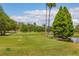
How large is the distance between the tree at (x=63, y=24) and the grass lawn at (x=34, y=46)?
0.14 metres

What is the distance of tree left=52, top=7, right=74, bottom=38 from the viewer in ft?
27.1

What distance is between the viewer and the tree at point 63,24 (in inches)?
325

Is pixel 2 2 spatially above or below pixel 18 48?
above

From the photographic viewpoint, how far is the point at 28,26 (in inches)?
327

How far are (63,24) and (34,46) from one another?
585 millimetres

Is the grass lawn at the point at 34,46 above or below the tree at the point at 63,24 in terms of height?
below

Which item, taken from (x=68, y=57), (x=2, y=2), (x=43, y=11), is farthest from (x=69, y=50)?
(x=2, y=2)

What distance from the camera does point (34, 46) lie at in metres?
8.26

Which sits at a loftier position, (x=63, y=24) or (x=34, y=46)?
(x=63, y=24)

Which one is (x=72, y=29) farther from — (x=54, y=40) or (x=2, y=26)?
(x=2, y=26)

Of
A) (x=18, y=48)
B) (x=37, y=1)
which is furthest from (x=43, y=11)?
(x=18, y=48)

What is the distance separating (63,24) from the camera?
27.3 feet

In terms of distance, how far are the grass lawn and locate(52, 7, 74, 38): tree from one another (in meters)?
0.14

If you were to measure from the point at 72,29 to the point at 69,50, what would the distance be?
341 mm
